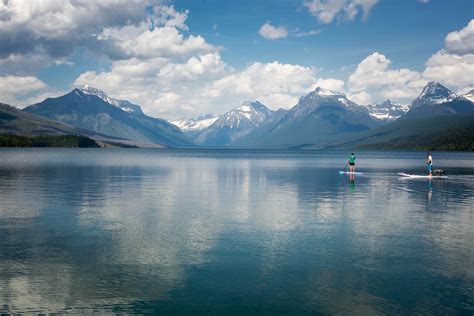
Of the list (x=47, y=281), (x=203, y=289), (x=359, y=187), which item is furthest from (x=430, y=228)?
(x=359, y=187)

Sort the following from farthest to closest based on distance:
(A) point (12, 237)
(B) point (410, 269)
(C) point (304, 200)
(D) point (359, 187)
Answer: (D) point (359, 187) → (C) point (304, 200) → (A) point (12, 237) → (B) point (410, 269)

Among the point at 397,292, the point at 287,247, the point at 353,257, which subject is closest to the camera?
the point at 397,292

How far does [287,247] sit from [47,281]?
1477cm

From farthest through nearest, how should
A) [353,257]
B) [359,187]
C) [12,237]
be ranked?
[359,187]
[12,237]
[353,257]

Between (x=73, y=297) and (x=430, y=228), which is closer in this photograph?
(x=73, y=297)

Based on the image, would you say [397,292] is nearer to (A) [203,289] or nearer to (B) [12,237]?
(A) [203,289]

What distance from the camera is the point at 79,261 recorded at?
26.6 meters

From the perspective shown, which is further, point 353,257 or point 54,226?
point 54,226

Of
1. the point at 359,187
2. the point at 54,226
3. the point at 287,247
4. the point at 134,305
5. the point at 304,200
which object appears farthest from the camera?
the point at 359,187

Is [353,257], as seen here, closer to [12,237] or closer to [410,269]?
[410,269]

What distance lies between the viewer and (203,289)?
22266mm

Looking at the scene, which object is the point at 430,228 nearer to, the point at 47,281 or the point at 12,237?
the point at 47,281

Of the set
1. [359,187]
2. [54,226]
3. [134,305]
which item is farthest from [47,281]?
[359,187]

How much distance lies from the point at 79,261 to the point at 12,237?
350 inches
